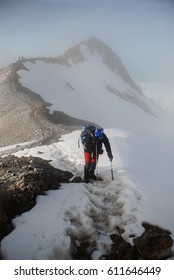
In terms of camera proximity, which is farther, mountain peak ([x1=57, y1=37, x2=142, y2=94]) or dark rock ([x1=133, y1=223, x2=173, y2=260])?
mountain peak ([x1=57, y1=37, x2=142, y2=94])

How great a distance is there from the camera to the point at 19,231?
22.2 feet

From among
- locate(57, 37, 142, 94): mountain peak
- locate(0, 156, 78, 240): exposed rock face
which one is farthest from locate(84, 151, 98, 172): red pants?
locate(57, 37, 142, 94): mountain peak

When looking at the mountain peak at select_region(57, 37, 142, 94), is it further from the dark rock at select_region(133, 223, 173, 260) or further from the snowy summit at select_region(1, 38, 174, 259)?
the dark rock at select_region(133, 223, 173, 260)

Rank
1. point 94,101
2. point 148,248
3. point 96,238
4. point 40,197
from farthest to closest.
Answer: point 94,101
point 40,197
point 96,238
point 148,248

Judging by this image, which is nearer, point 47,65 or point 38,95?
point 38,95

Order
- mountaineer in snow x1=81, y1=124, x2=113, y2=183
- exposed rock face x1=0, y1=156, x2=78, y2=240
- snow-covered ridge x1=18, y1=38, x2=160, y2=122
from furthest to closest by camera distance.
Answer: snow-covered ridge x1=18, y1=38, x2=160, y2=122, mountaineer in snow x1=81, y1=124, x2=113, y2=183, exposed rock face x1=0, y1=156, x2=78, y2=240

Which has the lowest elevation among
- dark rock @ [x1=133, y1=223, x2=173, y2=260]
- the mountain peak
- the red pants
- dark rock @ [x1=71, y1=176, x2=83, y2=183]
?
dark rock @ [x1=71, y1=176, x2=83, y2=183]

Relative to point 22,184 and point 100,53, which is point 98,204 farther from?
point 100,53

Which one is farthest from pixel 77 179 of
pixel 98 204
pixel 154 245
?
pixel 154 245

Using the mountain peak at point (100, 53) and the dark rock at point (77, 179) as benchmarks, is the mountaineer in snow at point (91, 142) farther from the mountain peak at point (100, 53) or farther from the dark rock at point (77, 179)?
the mountain peak at point (100, 53)
